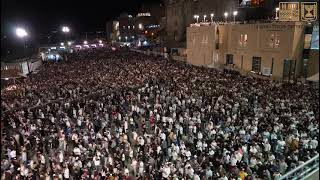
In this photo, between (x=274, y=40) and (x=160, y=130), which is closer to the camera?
(x=160, y=130)

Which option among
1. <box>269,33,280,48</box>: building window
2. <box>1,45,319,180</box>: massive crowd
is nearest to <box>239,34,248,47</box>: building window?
<box>269,33,280,48</box>: building window

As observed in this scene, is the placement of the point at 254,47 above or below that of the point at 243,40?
below

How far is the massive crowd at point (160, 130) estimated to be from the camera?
13.6 meters

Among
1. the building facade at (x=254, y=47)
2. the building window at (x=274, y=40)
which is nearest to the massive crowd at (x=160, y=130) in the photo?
the building facade at (x=254, y=47)

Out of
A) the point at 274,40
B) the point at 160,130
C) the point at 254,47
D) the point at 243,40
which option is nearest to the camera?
the point at 160,130

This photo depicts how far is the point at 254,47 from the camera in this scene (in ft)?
111

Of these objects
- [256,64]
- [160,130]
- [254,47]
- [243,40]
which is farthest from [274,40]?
[160,130]

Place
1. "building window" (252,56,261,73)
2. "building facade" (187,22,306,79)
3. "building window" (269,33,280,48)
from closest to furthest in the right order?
"building facade" (187,22,306,79) < "building window" (269,33,280,48) < "building window" (252,56,261,73)

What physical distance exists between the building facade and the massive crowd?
17.2ft

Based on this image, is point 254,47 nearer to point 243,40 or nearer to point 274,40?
point 243,40

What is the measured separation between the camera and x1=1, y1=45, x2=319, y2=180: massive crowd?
44.8ft

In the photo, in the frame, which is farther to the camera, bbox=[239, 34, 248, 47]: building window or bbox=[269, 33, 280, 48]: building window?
bbox=[239, 34, 248, 47]: building window

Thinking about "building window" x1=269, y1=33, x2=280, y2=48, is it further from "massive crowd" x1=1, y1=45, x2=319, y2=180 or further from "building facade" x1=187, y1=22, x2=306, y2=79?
"massive crowd" x1=1, y1=45, x2=319, y2=180

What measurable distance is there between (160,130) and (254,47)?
20025 millimetres
